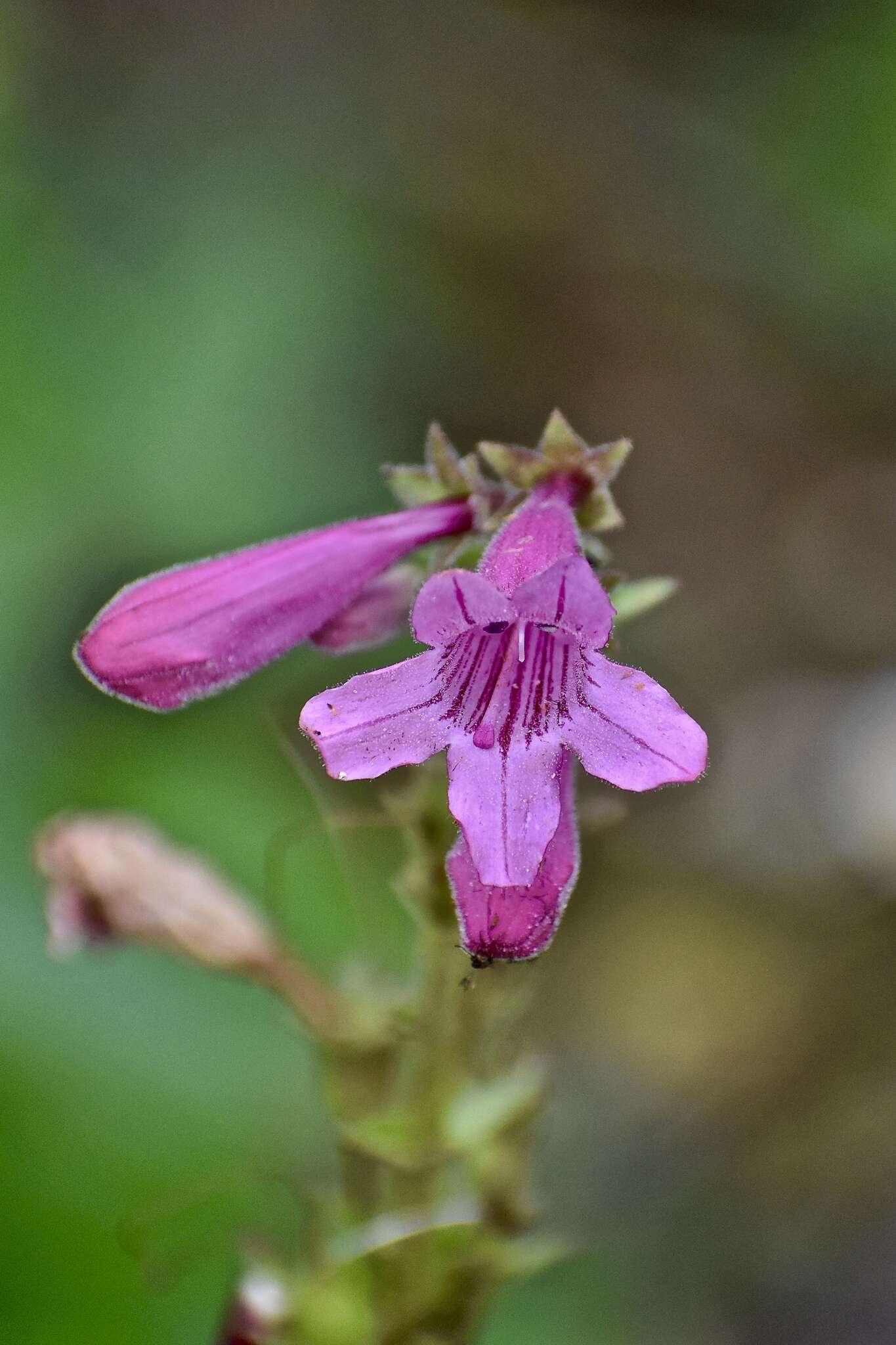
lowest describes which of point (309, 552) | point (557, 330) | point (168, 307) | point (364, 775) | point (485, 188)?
point (364, 775)

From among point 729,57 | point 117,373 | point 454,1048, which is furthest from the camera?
point 729,57

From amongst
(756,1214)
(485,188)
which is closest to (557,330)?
(485,188)

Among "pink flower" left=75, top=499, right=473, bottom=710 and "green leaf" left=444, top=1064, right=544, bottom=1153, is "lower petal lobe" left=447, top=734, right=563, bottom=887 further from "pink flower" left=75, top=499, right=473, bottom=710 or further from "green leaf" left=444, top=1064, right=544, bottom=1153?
"green leaf" left=444, top=1064, right=544, bottom=1153

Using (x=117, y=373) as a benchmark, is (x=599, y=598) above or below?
below

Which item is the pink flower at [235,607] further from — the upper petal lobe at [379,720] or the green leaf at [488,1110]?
the green leaf at [488,1110]

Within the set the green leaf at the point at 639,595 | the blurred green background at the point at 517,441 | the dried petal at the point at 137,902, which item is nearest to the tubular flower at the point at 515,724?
the green leaf at the point at 639,595

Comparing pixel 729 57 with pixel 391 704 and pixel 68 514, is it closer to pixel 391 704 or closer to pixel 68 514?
pixel 68 514

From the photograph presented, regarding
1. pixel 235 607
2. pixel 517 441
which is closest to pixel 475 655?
pixel 235 607

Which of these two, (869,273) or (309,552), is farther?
(869,273)
